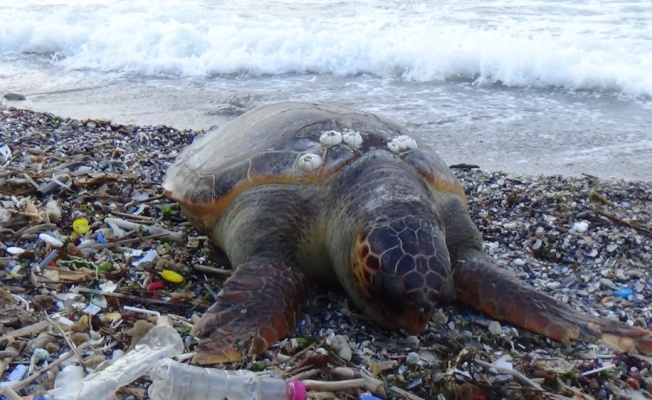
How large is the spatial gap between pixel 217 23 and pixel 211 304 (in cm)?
1248

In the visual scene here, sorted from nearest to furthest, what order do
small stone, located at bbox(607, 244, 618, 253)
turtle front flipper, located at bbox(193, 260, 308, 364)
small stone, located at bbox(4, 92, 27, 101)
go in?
turtle front flipper, located at bbox(193, 260, 308, 364) → small stone, located at bbox(607, 244, 618, 253) → small stone, located at bbox(4, 92, 27, 101)

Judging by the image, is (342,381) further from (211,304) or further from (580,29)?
(580,29)

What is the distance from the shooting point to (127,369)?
223cm

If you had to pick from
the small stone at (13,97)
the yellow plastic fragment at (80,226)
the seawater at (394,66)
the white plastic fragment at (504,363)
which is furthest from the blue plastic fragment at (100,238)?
the small stone at (13,97)

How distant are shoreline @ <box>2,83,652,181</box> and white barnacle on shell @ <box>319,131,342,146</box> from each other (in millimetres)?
3220

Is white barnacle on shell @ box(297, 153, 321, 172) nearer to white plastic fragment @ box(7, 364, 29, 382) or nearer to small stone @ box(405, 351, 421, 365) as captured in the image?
small stone @ box(405, 351, 421, 365)

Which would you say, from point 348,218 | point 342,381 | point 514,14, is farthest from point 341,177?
point 514,14

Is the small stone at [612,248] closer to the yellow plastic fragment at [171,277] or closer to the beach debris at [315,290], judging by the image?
the beach debris at [315,290]

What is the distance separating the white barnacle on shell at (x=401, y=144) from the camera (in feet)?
11.2

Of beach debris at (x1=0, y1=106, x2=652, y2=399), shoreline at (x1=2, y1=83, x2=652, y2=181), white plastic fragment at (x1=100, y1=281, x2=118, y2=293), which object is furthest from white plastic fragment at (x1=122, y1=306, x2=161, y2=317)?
shoreline at (x1=2, y1=83, x2=652, y2=181)

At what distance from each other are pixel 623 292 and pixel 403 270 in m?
1.46

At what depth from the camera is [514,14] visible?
48.0ft

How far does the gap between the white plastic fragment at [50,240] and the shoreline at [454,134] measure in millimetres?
4019

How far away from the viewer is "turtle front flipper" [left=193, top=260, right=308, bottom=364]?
2.48 m
